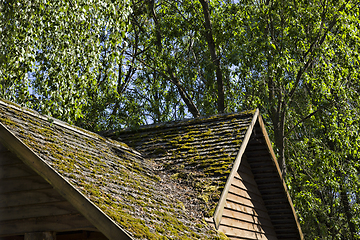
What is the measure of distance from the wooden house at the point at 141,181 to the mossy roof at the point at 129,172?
22mm

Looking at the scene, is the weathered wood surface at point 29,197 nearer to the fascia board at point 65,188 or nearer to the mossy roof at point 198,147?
the fascia board at point 65,188

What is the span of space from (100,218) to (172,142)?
5086mm

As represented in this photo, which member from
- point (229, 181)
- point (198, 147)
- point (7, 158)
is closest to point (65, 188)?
point (7, 158)

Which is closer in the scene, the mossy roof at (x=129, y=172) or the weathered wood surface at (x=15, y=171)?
the mossy roof at (x=129, y=172)

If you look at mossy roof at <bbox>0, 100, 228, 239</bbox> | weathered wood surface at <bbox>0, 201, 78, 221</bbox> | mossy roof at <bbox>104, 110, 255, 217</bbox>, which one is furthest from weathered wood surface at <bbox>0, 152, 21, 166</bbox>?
mossy roof at <bbox>104, 110, 255, 217</bbox>

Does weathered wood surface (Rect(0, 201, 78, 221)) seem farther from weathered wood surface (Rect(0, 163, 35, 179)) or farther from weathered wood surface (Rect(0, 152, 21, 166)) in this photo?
weathered wood surface (Rect(0, 152, 21, 166))

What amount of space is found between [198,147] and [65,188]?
4571mm

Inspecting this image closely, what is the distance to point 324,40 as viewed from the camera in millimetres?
13859

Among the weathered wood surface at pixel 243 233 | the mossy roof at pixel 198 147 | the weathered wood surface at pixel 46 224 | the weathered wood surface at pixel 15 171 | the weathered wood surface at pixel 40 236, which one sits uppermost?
the mossy roof at pixel 198 147

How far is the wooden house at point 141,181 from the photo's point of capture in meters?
4.64

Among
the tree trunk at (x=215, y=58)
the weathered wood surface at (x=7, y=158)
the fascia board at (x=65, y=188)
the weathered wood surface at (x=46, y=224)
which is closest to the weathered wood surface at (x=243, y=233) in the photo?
the weathered wood surface at (x=46, y=224)

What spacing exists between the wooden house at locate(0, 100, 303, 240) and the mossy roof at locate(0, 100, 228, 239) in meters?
0.02

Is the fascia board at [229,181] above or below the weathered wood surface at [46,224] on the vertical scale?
above

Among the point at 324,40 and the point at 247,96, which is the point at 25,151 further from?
the point at 324,40
